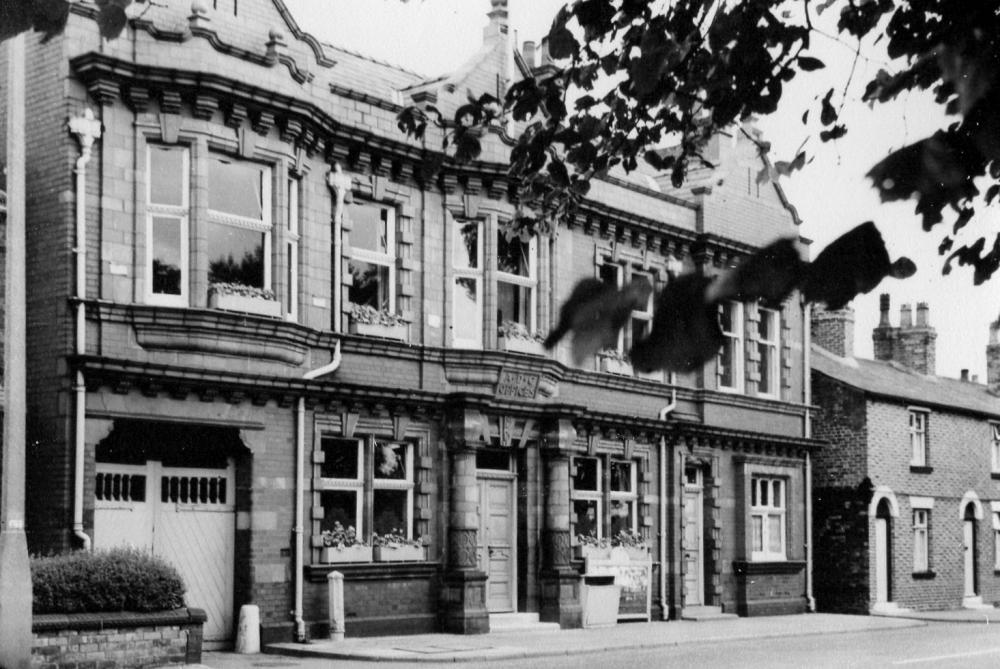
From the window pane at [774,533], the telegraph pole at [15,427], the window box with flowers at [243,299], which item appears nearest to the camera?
the telegraph pole at [15,427]

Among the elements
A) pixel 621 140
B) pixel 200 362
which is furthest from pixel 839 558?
pixel 621 140

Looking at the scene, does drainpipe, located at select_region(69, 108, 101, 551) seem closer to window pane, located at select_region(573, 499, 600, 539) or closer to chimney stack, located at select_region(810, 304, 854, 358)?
window pane, located at select_region(573, 499, 600, 539)

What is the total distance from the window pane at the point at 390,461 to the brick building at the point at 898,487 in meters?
13.3

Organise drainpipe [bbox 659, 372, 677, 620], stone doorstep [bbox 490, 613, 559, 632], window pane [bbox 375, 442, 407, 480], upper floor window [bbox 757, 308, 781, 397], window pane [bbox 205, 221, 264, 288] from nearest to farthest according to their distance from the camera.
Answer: window pane [bbox 205, 221, 264, 288] → window pane [bbox 375, 442, 407, 480] → stone doorstep [bbox 490, 613, 559, 632] → drainpipe [bbox 659, 372, 677, 620] → upper floor window [bbox 757, 308, 781, 397]

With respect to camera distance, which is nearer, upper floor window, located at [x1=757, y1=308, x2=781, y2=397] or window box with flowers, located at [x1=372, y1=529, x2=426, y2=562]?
window box with flowers, located at [x1=372, y1=529, x2=426, y2=562]

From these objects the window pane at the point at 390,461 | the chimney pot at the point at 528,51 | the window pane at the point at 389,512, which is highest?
the chimney pot at the point at 528,51

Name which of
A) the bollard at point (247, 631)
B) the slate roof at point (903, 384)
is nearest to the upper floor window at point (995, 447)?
the slate roof at point (903, 384)

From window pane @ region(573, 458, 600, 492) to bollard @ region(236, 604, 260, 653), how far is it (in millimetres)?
7705

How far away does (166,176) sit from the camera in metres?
18.3

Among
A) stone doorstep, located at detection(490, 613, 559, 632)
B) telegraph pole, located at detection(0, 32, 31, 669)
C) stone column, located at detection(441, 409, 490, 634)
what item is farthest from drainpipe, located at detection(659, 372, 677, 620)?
telegraph pole, located at detection(0, 32, 31, 669)

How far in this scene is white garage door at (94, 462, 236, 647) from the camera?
17828mm

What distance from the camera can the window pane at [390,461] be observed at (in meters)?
21.1

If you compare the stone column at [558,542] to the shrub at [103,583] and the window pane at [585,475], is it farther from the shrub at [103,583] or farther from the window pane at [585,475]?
the shrub at [103,583]

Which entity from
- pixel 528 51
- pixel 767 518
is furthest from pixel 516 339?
pixel 767 518
